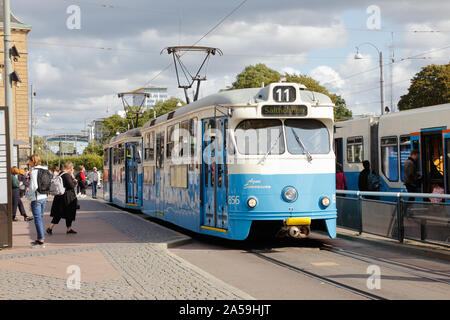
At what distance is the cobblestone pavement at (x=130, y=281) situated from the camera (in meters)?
7.69

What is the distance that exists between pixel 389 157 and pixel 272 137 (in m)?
9.04

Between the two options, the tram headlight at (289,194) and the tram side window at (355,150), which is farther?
the tram side window at (355,150)

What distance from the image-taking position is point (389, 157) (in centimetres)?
2022

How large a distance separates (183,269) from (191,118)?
16.7ft

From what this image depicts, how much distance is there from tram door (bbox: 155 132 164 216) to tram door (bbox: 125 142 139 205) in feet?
14.8

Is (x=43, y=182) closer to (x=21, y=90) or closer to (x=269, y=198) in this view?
(x=269, y=198)

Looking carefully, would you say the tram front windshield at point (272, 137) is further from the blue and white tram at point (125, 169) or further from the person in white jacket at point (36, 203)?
the blue and white tram at point (125, 169)

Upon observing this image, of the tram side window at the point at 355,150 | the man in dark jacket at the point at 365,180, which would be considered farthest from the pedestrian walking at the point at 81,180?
the man in dark jacket at the point at 365,180

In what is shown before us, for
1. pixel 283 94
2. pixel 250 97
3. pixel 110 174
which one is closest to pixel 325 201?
pixel 283 94

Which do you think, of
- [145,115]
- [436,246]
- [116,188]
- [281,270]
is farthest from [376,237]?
[145,115]

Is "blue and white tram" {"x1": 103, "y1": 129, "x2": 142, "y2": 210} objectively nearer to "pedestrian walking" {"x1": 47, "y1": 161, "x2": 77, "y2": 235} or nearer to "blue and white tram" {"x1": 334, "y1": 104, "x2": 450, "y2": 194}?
"pedestrian walking" {"x1": 47, "y1": 161, "x2": 77, "y2": 235}

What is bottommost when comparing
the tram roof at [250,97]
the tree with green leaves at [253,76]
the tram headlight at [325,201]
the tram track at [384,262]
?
the tram track at [384,262]

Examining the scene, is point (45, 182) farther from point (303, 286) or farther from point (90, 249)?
point (303, 286)

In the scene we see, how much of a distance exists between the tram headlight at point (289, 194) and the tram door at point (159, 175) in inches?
224
